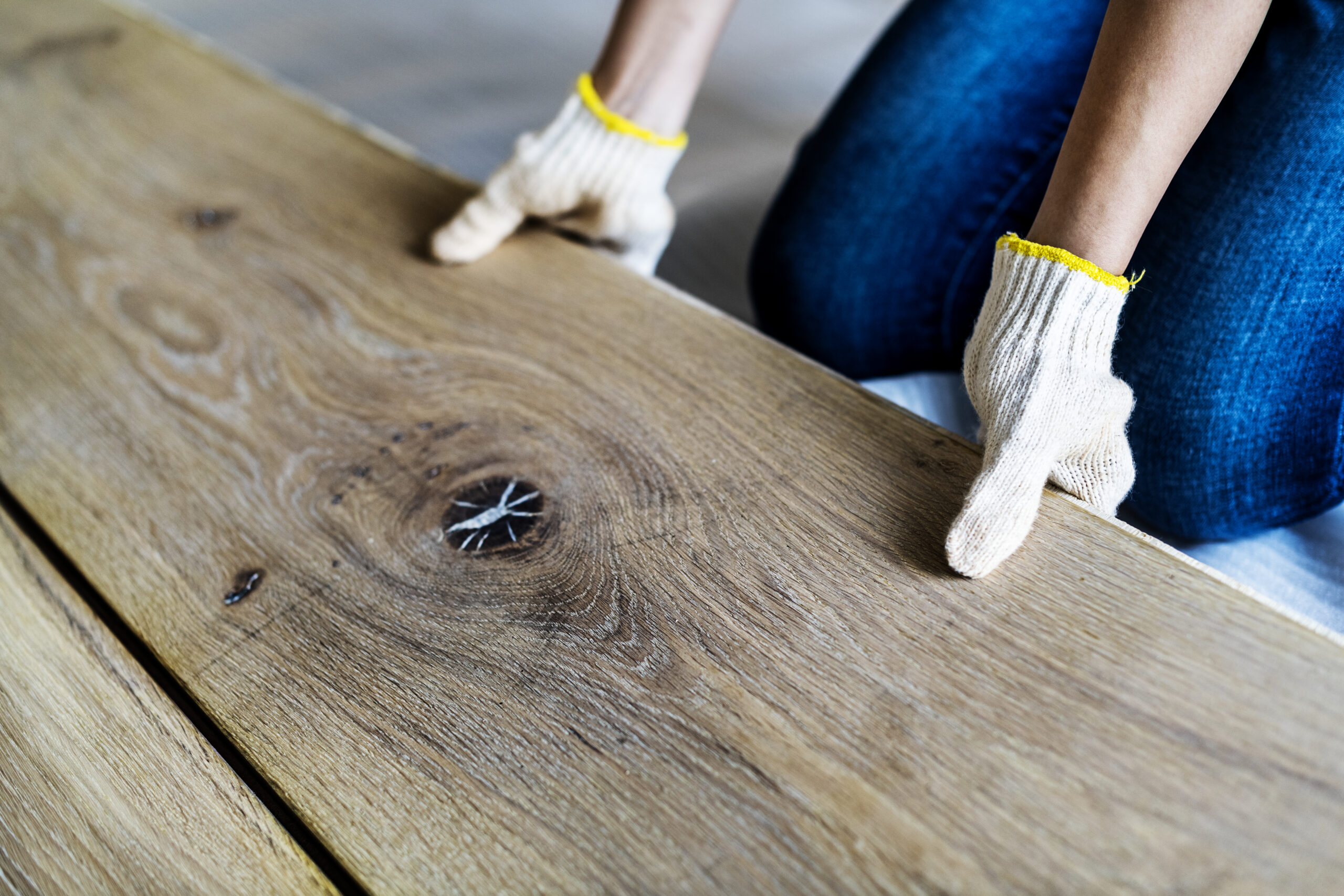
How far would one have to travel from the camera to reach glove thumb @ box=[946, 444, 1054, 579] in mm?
437

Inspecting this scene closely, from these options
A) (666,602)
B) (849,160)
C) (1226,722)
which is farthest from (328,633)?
(849,160)

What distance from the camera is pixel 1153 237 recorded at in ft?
1.85

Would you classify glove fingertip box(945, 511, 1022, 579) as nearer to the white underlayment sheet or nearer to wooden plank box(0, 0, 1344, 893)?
wooden plank box(0, 0, 1344, 893)

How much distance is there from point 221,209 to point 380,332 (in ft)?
0.83

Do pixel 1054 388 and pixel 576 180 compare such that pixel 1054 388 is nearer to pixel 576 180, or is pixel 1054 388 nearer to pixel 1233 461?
pixel 1233 461

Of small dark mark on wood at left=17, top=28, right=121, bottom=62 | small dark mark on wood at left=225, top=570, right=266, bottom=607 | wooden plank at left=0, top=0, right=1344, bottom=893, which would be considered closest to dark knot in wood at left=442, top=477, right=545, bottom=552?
wooden plank at left=0, top=0, right=1344, bottom=893

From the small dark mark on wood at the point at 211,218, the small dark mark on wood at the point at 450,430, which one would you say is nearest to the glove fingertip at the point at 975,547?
the small dark mark on wood at the point at 450,430

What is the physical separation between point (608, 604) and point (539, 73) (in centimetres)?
108

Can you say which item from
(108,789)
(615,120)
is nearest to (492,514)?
(108,789)

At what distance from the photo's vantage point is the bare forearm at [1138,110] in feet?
1.52

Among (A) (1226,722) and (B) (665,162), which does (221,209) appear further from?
(A) (1226,722)

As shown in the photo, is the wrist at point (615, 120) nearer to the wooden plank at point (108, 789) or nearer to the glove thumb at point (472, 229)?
the glove thumb at point (472, 229)

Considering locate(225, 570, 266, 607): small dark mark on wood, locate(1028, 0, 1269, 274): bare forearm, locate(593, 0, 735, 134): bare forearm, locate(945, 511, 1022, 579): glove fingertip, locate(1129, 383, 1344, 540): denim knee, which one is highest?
locate(1028, 0, 1269, 274): bare forearm

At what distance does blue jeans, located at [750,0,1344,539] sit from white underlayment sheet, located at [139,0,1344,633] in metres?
Answer: 0.11
